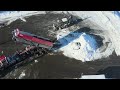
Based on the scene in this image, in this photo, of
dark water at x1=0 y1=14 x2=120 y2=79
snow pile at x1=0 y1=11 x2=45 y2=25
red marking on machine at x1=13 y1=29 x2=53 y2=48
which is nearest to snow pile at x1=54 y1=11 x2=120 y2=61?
dark water at x1=0 y1=14 x2=120 y2=79

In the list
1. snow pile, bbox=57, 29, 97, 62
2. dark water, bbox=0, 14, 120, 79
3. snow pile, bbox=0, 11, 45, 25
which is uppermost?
snow pile, bbox=0, 11, 45, 25

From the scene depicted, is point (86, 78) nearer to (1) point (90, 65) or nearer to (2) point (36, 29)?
(1) point (90, 65)

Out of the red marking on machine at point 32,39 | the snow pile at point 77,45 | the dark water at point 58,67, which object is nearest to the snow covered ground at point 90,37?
the snow pile at point 77,45

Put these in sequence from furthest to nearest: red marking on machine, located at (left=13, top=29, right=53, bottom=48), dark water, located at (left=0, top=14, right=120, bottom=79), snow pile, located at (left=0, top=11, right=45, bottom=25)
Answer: snow pile, located at (left=0, top=11, right=45, bottom=25)
red marking on machine, located at (left=13, top=29, right=53, bottom=48)
dark water, located at (left=0, top=14, right=120, bottom=79)

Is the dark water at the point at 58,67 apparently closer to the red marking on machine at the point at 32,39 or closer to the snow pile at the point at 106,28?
the snow pile at the point at 106,28

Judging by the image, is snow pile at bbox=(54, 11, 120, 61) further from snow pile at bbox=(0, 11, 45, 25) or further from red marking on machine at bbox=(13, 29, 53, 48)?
snow pile at bbox=(0, 11, 45, 25)

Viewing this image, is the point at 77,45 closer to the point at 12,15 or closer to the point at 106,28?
the point at 106,28

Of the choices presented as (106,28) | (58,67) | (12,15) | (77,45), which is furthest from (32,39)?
(106,28)

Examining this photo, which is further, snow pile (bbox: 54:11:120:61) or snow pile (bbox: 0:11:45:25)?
snow pile (bbox: 0:11:45:25)
